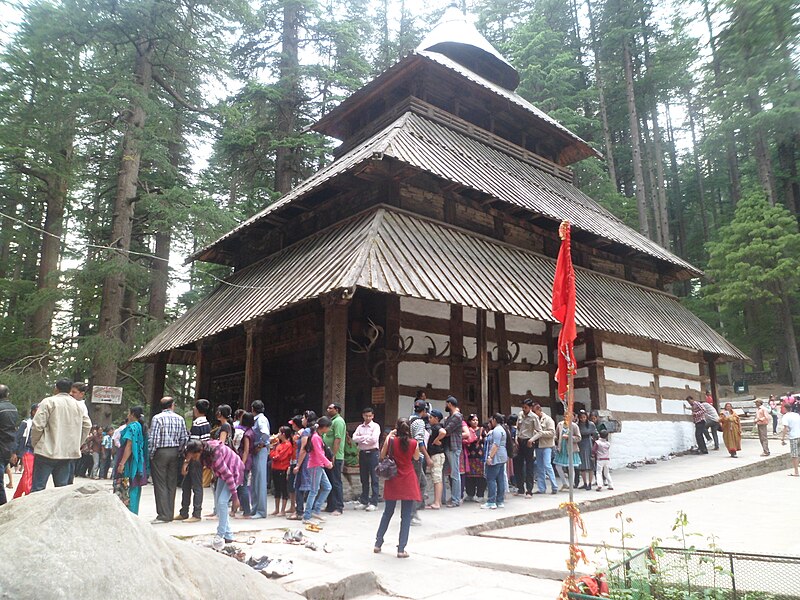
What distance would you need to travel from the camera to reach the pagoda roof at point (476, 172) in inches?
437

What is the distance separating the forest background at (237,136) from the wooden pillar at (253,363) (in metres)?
4.27

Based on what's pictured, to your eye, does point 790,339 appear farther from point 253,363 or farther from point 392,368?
point 253,363

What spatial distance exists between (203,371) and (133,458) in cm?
817

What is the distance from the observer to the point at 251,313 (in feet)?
35.2

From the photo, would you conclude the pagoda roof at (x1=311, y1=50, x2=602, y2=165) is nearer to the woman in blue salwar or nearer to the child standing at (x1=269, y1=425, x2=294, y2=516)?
the child standing at (x1=269, y1=425, x2=294, y2=516)

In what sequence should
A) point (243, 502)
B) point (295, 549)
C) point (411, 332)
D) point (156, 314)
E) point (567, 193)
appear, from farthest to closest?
point (156, 314) < point (567, 193) < point (411, 332) < point (243, 502) < point (295, 549)

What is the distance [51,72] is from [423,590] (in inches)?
770

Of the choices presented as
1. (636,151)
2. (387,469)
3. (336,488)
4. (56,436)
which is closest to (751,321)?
(636,151)

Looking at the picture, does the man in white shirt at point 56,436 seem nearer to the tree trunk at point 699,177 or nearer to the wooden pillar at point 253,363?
the wooden pillar at point 253,363

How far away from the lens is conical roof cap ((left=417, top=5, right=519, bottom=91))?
60.1ft

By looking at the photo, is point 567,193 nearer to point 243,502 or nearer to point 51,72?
point 243,502

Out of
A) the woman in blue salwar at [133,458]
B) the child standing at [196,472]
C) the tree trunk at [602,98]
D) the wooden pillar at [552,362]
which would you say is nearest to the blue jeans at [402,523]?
the child standing at [196,472]

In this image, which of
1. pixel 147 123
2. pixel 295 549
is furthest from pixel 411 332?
pixel 147 123

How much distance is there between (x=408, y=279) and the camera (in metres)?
9.31
